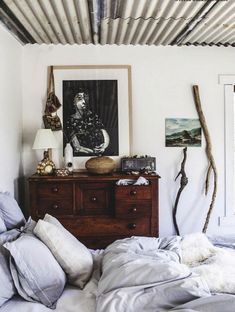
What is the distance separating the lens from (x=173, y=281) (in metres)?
1.59

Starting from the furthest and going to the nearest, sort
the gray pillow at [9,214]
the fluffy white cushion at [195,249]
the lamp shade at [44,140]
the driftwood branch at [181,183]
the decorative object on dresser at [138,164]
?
the driftwood branch at [181,183]
the decorative object on dresser at [138,164]
the lamp shade at [44,140]
the gray pillow at [9,214]
the fluffy white cushion at [195,249]

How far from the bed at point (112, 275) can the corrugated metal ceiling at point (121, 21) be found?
1816 mm

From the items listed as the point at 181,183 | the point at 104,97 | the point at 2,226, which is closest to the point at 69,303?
the point at 2,226

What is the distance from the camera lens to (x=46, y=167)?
3.68m

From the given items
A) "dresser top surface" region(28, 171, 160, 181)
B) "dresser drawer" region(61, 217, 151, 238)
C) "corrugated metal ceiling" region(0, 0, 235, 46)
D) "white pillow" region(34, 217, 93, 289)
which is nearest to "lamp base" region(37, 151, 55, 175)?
"dresser top surface" region(28, 171, 160, 181)

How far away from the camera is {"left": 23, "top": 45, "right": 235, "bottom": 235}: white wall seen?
3.97m

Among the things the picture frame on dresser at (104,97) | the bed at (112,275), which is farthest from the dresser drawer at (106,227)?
the bed at (112,275)

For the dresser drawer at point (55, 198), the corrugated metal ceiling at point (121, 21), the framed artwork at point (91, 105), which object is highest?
the corrugated metal ceiling at point (121, 21)

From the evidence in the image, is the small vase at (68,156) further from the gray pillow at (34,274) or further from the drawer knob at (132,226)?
the gray pillow at (34,274)

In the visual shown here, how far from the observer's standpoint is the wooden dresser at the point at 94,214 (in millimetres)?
3479

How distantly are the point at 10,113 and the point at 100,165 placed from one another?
3.52 ft

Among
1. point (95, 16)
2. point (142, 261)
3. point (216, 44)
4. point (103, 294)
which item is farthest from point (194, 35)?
point (103, 294)

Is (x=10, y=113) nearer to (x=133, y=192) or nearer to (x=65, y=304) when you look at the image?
(x=133, y=192)

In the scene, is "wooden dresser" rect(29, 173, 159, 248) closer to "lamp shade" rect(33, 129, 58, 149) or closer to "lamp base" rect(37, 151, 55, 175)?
"lamp base" rect(37, 151, 55, 175)
